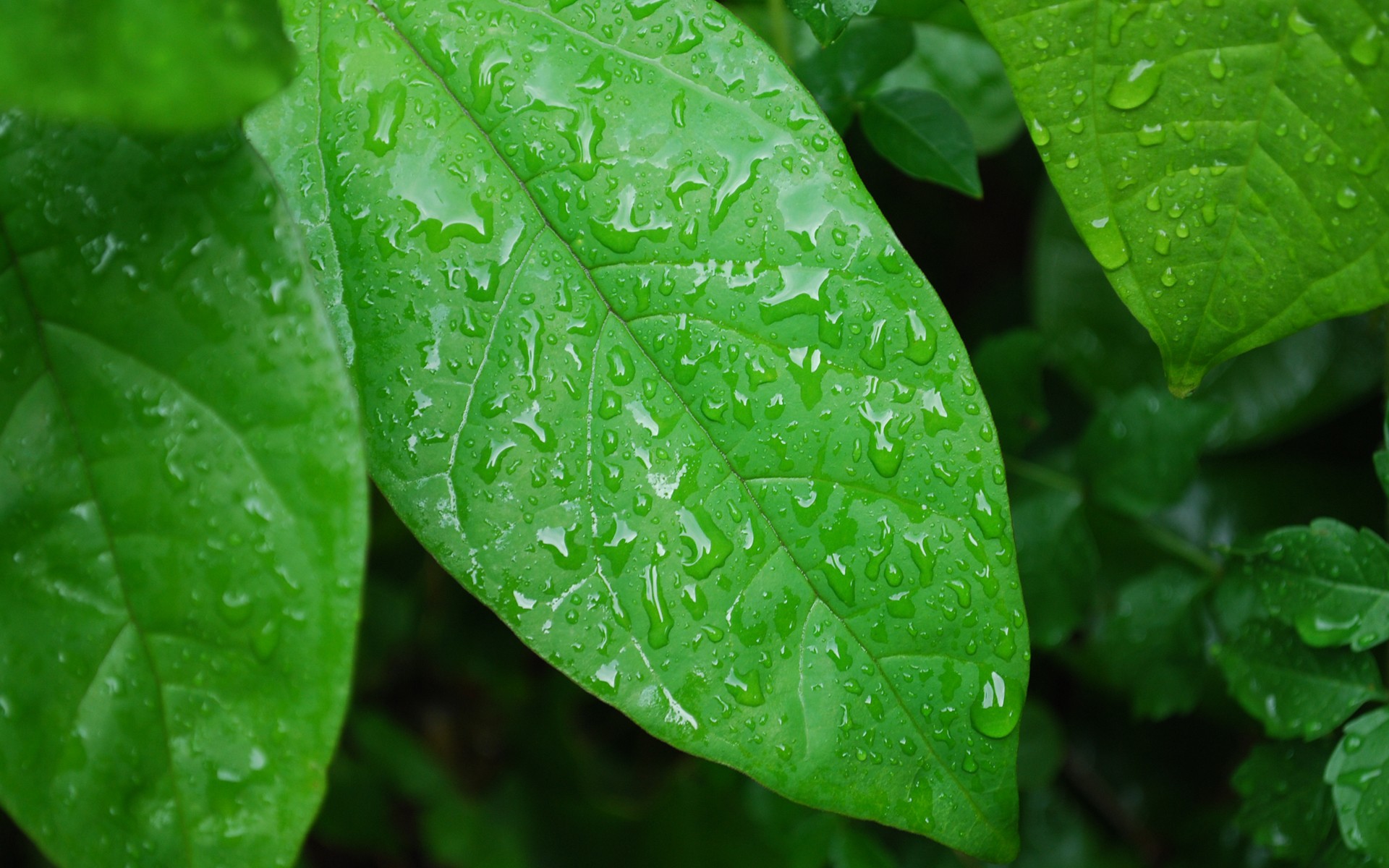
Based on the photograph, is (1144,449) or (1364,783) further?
(1144,449)

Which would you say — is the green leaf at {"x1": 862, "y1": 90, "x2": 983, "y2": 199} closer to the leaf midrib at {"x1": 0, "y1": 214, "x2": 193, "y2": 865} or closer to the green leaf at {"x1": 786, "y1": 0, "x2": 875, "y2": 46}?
the green leaf at {"x1": 786, "y1": 0, "x2": 875, "y2": 46}

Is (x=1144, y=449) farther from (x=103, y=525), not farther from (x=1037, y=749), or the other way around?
(x=103, y=525)

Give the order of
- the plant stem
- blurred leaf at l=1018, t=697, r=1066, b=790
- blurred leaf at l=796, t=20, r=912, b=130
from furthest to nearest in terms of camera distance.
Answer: blurred leaf at l=1018, t=697, r=1066, b=790 → the plant stem → blurred leaf at l=796, t=20, r=912, b=130

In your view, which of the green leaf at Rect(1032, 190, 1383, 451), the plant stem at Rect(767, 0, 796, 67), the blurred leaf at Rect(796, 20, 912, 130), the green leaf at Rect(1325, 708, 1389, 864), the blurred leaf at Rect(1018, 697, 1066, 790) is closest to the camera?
the green leaf at Rect(1325, 708, 1389, 864)

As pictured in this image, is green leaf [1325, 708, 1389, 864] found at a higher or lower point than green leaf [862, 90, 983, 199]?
lower

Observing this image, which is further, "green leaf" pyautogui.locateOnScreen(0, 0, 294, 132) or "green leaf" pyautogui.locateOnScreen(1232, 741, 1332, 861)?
"green leaf" pyautogui.locateOnScreen(1232, 741, 1332, 861)

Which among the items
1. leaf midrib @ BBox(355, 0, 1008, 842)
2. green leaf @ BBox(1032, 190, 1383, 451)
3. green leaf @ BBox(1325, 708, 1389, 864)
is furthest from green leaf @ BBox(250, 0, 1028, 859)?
green leaf @ BBox(1032, 190, 1383, 451)

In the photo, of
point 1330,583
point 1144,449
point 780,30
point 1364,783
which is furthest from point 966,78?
point 1364,783

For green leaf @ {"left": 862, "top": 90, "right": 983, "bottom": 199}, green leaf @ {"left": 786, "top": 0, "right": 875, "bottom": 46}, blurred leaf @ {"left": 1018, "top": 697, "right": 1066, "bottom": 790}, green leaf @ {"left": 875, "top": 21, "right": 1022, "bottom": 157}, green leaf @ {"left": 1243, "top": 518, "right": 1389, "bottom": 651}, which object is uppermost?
green leaf @ {"left": 786, "top": 0, "right": 875, "bottom": 46}
